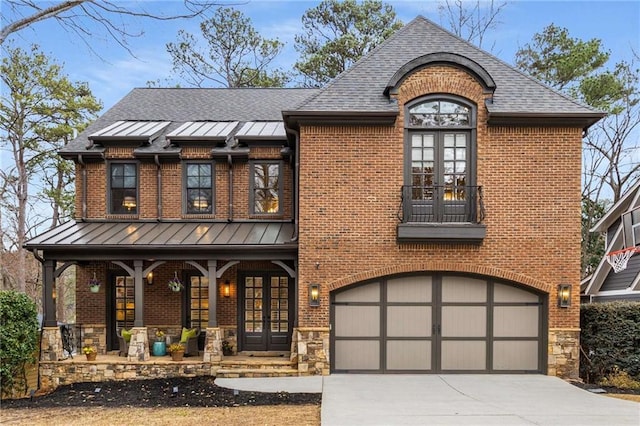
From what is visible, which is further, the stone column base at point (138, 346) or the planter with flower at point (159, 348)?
the planter with flower at point (159, 348)

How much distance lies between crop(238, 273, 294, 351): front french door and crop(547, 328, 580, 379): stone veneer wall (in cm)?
608

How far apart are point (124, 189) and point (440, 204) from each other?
27.0ft

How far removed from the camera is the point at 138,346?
10.0 metres

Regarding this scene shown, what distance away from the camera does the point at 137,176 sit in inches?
474

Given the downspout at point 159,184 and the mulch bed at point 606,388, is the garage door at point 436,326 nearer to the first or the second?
the mulch bed at point 606,388

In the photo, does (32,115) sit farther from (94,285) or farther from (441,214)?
(441,214)

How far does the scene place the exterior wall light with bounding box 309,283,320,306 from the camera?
961 centimetres

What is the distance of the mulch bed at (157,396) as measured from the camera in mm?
7973

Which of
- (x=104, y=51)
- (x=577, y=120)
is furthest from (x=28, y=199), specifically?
(x=577, y=120)

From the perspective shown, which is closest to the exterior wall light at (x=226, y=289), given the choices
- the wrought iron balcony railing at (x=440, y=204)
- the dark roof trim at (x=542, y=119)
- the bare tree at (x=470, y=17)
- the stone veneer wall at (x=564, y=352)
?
the wrought iron balcony railing at (x=440, y=204)

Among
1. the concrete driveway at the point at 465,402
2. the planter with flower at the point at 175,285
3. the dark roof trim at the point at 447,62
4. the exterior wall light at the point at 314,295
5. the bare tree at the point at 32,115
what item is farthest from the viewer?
the bare tree at the point at 32,115

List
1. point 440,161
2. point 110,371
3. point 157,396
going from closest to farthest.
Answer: point 157,396, point 440,161, point 110,371

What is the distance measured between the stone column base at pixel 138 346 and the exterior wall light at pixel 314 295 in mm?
3901

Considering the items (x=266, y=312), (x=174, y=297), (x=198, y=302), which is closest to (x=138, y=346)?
(x=174, y=297)
